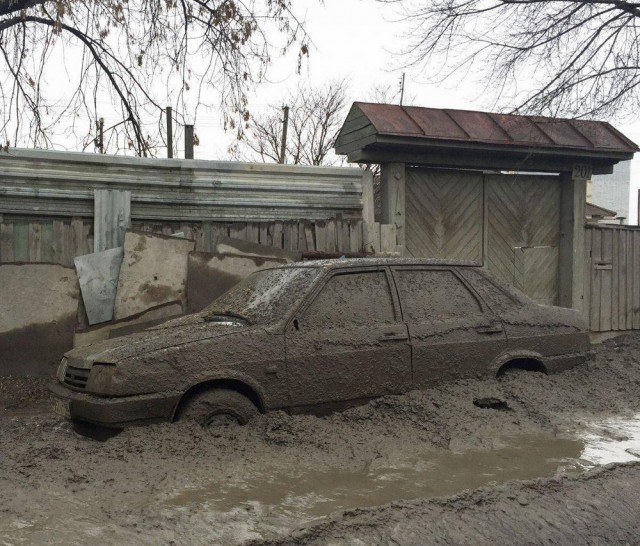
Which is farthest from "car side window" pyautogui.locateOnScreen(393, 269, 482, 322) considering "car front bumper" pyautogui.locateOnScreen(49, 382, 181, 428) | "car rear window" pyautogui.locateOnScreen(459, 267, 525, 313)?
"car front bumper" pyautogui.locateOnScreen(49, 382, 181, 428)

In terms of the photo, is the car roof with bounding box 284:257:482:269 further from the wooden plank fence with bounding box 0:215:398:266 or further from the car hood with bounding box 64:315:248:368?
the wooden plank fence with bounding box 0:215:398:266

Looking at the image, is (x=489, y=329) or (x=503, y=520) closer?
(x=503, y=520)

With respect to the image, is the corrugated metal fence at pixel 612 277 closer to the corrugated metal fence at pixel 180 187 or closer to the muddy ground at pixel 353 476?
the corrugated metal fence at pixel 180 187

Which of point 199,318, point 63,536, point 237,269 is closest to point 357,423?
point 199,318

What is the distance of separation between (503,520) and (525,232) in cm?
687

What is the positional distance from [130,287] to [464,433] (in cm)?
405

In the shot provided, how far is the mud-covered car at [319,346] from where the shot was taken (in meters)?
4.65

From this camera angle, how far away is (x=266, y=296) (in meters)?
5.46

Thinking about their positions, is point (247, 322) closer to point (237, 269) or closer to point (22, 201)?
point (237, 269)

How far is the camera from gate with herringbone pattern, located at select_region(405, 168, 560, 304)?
926 centimetres

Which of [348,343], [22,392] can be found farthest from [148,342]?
[22,392]

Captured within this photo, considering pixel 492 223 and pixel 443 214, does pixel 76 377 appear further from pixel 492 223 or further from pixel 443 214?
pixel 492 223

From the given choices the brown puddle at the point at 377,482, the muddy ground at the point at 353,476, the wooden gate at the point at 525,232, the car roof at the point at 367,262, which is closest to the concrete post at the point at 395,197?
the wooden gate at the point at 525,232

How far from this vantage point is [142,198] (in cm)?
770
